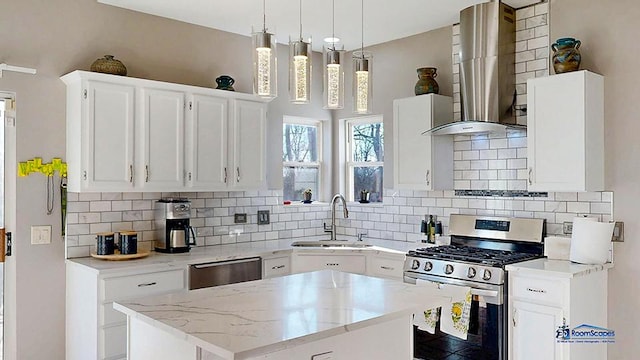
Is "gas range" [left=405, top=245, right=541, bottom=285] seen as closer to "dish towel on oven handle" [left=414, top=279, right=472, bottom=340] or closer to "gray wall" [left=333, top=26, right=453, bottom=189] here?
"dish towel on oven handle" [left=414, top=279, right=472, bottom=340]

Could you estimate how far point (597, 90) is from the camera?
12.0 feet

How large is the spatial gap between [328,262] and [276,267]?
17.9 inches

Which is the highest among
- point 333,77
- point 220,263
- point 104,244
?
point 333,77

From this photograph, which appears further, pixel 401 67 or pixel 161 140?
pixel 401 67

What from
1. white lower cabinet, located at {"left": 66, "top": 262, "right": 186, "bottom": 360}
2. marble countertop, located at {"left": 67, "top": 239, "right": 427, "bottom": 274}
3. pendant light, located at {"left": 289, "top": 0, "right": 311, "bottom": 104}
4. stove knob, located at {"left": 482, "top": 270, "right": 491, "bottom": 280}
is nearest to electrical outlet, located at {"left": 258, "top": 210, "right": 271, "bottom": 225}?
marble countertop, located at {"left": 67, "top": 239, "right": 427, "bottom": 274}

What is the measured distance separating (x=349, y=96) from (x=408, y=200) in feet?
4.09

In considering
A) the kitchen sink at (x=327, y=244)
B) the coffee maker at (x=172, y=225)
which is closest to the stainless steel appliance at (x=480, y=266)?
the kitchen sink at (x=327, y=244)

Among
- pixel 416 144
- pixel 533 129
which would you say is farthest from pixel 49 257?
pixel 533 129

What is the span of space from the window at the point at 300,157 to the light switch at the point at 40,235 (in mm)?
2297

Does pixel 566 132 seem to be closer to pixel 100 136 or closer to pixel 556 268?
pixel 556 268

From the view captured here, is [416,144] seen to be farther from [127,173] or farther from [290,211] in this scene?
[127,173]

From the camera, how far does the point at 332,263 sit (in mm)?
4684

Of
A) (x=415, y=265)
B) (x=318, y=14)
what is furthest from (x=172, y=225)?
(x=318, y=14)

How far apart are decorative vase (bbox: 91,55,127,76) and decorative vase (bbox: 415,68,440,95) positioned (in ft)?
7.89
